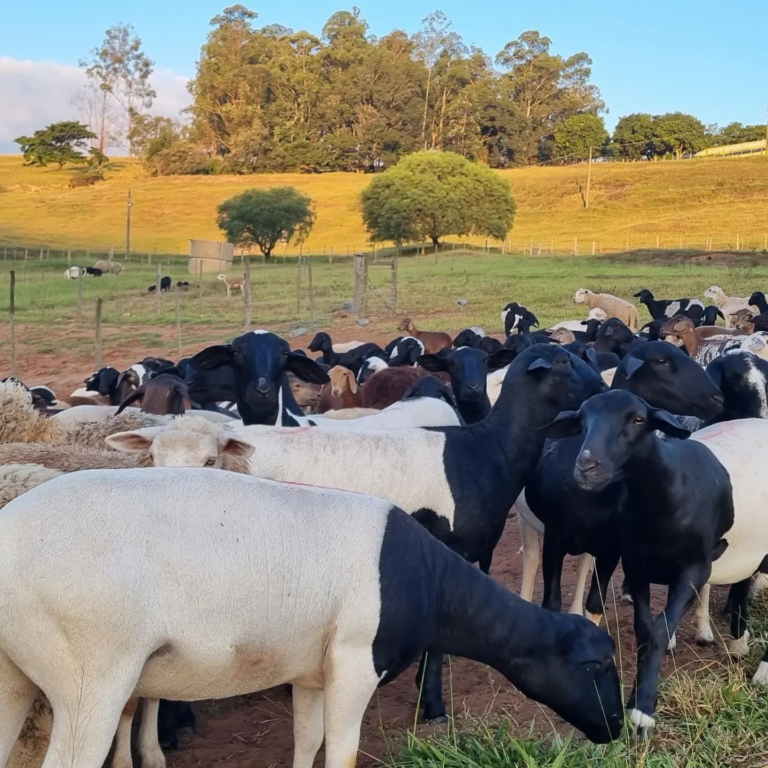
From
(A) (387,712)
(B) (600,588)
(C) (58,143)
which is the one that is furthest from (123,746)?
(C) (58,143)

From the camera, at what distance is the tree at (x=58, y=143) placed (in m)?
98.2

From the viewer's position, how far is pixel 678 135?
100938 millimetres

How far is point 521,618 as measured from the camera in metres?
4.36

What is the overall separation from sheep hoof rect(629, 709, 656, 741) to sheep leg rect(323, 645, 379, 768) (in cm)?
148

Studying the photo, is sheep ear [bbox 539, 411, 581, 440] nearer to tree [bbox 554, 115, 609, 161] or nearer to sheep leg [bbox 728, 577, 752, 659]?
sheep leg [bbox 728, 577, 752, 659]

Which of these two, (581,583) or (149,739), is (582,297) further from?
(149,739)

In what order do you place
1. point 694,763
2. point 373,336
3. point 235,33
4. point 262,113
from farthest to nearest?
point 235,33
point 262,113
point 373,336
point 694,763

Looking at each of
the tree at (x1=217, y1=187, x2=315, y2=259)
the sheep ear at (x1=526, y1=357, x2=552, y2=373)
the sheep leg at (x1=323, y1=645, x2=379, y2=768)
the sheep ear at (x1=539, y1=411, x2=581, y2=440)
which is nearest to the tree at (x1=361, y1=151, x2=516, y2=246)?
the tree at (x1=217, y1=187, x2=315, y2=259)

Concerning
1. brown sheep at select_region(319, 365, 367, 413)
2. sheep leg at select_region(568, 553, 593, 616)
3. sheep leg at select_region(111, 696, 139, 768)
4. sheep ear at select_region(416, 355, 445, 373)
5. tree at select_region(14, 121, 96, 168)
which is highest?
tree at select_region(14, 121, 96, 168)

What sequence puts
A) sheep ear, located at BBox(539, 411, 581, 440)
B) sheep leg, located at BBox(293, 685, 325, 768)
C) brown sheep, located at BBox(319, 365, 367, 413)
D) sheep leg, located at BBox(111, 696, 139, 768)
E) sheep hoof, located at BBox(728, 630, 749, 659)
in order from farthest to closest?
brown sheep, located at BBox(319, 365, 367, 413) < sheep hoof, located at BBox(728, 630, 749, 659) < sheep ear, located at BBox(539, 411, 581, 440) < sheep leg, located at BBox(111, 696, 139, 768) < sheep leg, located at BBox(293, 685, 325, 768)

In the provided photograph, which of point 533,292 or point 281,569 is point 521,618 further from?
point 533,292

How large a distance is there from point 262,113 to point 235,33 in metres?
13.3

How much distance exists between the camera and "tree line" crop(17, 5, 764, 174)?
325 ft

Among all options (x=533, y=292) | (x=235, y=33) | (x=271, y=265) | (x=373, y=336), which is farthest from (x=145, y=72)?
(x=373, y=336)
